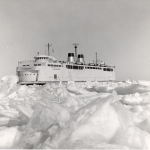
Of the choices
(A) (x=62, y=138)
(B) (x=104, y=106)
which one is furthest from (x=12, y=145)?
(B) (x=104, y=106)

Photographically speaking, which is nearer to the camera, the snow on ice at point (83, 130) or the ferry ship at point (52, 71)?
the snow on ice at point (83, 130)

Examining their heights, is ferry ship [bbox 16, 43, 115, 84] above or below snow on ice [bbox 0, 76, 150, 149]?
above

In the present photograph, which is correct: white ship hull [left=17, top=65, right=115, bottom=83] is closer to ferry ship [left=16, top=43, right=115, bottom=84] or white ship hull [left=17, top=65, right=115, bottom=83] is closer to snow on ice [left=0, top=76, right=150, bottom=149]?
ferry ship [left=16, top=43, right=115, bottom=84]

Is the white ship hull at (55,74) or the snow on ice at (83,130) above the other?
the white ship hull at (55,74)

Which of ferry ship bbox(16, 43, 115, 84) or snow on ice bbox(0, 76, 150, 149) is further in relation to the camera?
ferry ship bbox(16, 43, 115, 84)

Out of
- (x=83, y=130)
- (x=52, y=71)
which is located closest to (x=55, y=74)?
(x=52, y=71)

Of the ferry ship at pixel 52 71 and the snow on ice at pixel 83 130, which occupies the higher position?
the ferry ship at pixel 52 71

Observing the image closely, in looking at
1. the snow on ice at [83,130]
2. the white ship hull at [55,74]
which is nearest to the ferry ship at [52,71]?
the white ship hull at [55,74]

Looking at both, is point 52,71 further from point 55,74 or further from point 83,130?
point 83,130

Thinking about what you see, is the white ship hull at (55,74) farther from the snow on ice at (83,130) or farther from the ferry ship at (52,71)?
the snow on ice at (83,130)

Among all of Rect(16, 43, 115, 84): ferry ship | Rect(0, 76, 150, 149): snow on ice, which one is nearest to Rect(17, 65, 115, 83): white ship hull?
Rect(16, 43, 115, 84): ferry ship

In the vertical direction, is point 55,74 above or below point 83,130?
above
